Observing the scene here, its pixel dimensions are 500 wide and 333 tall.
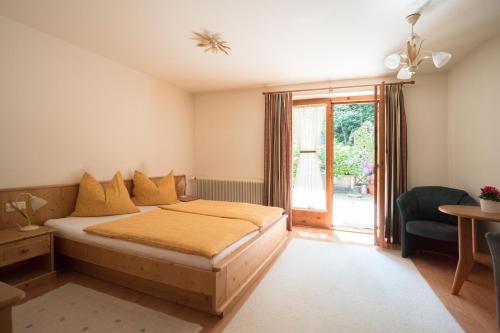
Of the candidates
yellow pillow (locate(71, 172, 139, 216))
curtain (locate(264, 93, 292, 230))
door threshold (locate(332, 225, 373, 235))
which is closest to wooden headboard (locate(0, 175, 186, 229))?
yellow pillow (locate(71, 172, 139, 216))

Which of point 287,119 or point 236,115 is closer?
point 287,119

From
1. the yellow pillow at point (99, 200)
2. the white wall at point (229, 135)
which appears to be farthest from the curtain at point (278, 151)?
the yellow pillow at point (99, 200)

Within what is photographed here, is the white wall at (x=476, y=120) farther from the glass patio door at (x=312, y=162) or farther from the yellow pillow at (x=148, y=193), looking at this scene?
the yellow pillow at (x=148, y=193)

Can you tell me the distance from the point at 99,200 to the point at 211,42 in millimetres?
2233

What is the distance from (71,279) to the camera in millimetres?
2451

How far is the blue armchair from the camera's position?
2.96 metres

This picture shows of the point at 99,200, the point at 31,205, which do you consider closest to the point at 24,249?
the point at 31,205

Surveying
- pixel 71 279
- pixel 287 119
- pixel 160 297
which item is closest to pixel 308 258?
pixel 160 297

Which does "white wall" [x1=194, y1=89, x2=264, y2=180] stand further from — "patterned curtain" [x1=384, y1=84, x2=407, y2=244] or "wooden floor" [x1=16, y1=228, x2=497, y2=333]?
"wooden floor" [x1=16, y1=228, x2=497, y2=333]

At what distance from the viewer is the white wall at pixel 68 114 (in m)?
2.43

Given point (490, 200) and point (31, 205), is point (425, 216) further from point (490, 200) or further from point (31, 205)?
point (31, 205)

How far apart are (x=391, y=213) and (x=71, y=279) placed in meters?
4.04

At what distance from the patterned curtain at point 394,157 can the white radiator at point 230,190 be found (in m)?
2.01

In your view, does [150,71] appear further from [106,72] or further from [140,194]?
[140,194]
